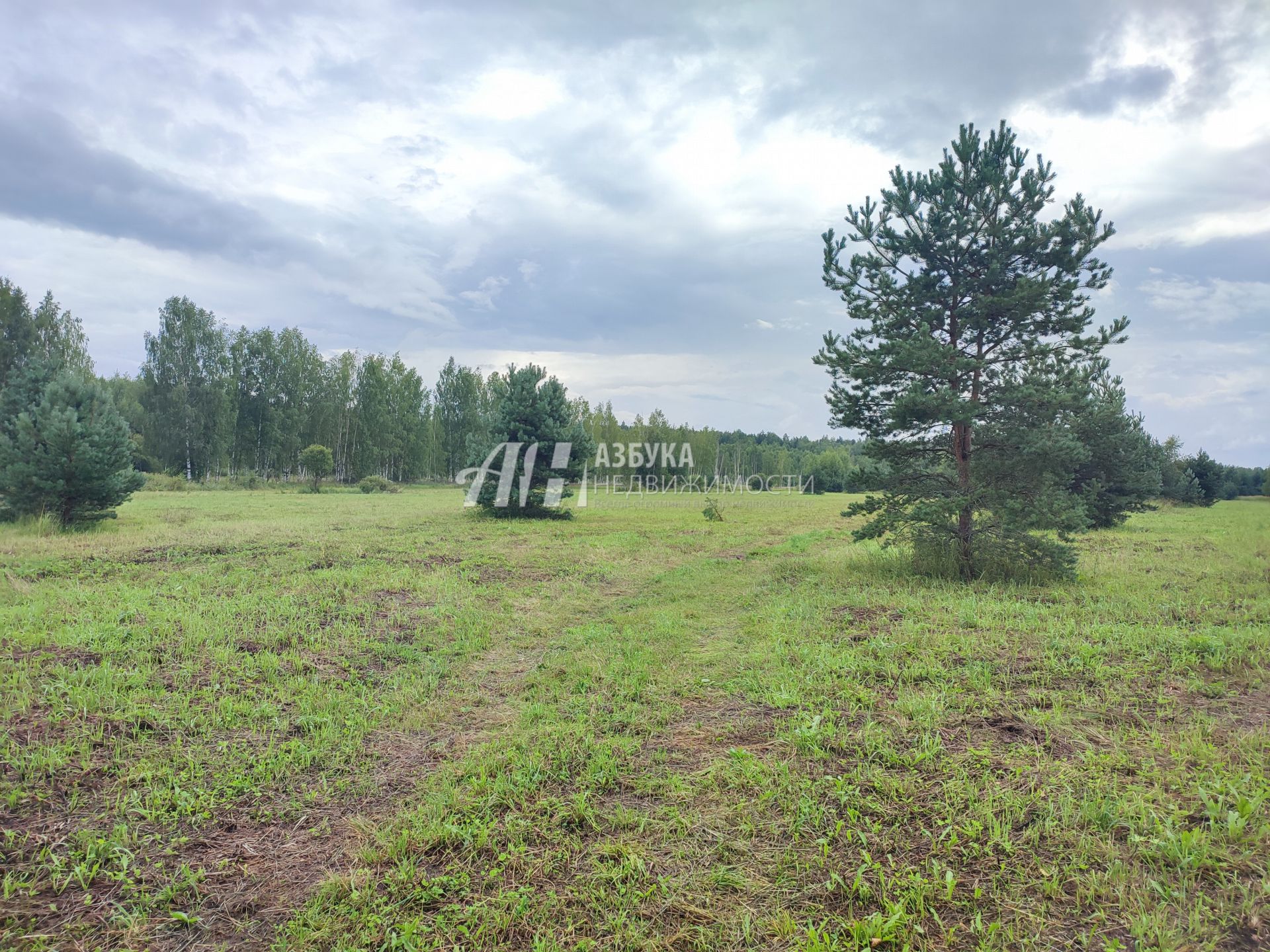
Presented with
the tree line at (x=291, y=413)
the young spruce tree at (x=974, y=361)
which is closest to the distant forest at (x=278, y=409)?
the tree line at (x=291, y=413)

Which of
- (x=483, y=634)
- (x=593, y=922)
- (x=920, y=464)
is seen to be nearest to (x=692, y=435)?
(x=920, y=464)

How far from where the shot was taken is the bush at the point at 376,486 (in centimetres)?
4381

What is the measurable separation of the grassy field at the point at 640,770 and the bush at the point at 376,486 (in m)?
36.9

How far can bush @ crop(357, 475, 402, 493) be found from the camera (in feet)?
144

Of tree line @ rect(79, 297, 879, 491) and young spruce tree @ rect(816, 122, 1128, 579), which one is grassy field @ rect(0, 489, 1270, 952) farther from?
tree line @ rect(79, 297, 879, 491)

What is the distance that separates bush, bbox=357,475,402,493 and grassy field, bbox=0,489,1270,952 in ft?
→ 121

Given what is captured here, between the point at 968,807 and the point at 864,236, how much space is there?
397 inches

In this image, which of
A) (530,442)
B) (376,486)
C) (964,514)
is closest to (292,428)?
(376,486)

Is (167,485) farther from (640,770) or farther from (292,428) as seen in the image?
(640,770)

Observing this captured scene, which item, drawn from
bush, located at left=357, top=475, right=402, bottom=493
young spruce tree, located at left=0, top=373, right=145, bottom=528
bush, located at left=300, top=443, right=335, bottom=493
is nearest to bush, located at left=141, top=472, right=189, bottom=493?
bush, located at left=300, top=443, right=335, bottom=493

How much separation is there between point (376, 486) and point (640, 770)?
148 ft

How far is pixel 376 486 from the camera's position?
4425 centimetres

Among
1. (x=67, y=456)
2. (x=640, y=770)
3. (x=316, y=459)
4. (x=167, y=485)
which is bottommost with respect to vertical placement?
(x=640, y=770)

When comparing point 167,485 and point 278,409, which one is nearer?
point 167,485
